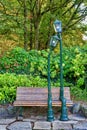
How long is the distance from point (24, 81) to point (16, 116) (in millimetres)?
1023

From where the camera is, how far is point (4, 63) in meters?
8.09

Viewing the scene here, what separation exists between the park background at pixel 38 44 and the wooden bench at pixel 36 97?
28 centimetres

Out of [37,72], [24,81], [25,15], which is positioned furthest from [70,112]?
[25,15]

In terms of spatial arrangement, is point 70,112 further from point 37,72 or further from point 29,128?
point 37,72

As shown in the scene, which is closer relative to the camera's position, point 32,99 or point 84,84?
point 32,99

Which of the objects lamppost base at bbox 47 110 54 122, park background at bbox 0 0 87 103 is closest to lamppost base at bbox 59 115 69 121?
lamppost base at bbox 47 110 54 122

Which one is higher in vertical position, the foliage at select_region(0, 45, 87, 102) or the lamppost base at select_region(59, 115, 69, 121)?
the foliage at select_region(0, 45, 87, 102)

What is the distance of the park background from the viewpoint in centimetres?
717

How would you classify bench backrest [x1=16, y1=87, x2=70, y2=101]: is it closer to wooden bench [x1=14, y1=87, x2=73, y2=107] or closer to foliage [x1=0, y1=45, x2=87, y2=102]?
wooden bench [x1=14, y1=87, x2=73, y2=107]

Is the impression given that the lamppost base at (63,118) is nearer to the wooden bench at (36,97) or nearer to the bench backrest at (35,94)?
the wooden bench at (36,97)

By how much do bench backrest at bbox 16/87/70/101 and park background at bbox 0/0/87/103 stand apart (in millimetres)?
248

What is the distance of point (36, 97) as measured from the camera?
6281mm

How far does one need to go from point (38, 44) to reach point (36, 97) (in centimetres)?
663

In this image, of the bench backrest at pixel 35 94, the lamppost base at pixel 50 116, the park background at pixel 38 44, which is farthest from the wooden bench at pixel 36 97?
the park background at pixel 38 44
